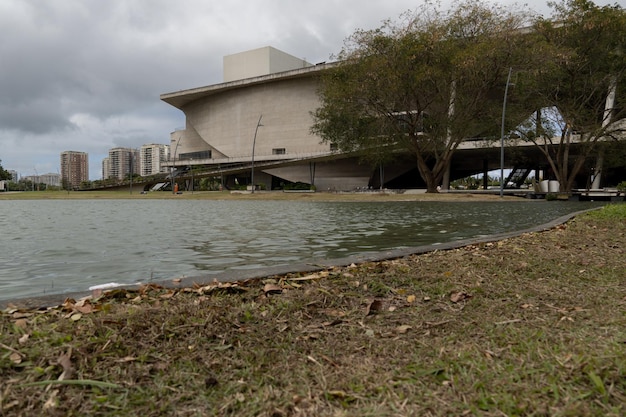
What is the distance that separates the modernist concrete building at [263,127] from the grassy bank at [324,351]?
160 ft

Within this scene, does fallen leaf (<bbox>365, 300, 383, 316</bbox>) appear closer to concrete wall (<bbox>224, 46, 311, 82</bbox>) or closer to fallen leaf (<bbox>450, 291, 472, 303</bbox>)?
fallen leaf (<bbox>450, 291, 472, 303</bbox>)

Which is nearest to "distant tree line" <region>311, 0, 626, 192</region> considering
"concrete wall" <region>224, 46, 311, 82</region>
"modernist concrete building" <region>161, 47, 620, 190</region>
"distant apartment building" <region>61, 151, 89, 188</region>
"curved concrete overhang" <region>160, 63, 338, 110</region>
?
"modernist concrete building" <region>161, 47, 620, 190</region>

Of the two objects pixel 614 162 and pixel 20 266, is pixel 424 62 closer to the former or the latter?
pixel 614 162

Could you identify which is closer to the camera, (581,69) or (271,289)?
(271,289)

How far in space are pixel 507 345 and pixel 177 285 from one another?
7.63ft

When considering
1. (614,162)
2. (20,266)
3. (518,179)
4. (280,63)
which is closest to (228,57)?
(280,63)

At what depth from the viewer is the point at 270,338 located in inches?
90.5

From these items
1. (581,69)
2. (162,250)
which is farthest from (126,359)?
(581,69)

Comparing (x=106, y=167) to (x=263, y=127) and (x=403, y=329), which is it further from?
(x=403, y=329)

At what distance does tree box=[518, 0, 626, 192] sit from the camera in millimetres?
27594

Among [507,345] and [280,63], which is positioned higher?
[280,63]

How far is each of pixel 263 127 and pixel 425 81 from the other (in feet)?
122

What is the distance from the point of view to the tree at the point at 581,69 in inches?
1086

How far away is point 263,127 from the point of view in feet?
211
